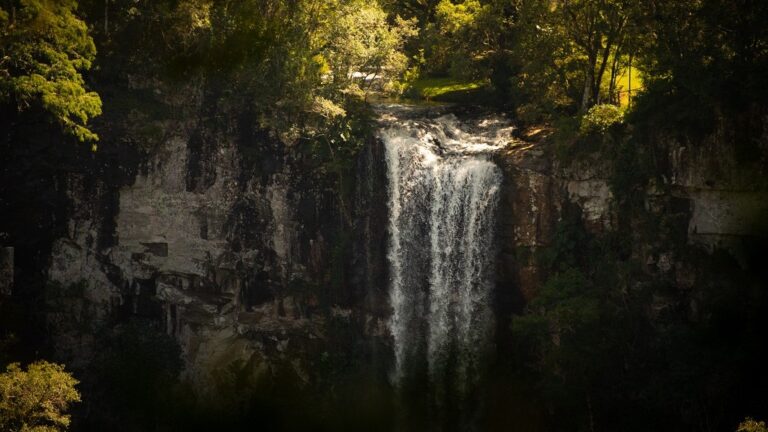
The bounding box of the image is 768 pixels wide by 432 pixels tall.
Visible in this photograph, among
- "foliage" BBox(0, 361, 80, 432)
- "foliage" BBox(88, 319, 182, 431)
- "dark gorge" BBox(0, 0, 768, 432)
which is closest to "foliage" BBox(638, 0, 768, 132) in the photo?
"dark gorge" BBox(0, 0, 768, 432)

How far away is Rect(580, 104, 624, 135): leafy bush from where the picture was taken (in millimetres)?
26750

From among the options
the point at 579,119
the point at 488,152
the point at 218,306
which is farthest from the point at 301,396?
the point at 579,119

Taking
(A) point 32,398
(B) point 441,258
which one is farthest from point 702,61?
(A) point 32,398

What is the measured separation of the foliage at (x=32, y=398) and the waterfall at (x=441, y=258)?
10.6m

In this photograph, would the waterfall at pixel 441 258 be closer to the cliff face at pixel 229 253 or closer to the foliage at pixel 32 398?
the cliff face at pixel 229 253

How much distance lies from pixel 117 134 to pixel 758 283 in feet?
66.4

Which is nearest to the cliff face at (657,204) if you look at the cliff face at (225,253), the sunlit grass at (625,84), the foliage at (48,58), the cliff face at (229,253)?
the cliff face at (229,253)

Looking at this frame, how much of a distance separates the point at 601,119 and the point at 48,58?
16874 mm

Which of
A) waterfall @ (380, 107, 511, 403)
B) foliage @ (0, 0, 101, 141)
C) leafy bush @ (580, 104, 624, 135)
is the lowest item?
waterfall @ (380, 107, 511, 403)

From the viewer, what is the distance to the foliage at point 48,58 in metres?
25.1

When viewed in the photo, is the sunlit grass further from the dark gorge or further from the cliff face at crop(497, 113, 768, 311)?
the cliff face at crop(497, 113, 768, 311)

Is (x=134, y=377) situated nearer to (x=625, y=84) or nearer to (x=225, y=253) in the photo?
(x=225, y=253)

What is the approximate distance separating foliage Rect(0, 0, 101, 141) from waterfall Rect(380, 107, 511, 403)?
383 inches

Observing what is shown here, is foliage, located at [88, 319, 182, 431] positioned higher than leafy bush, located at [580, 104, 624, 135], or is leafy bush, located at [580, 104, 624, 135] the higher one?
leafy bush, located at [580, 104, 624, 135]
